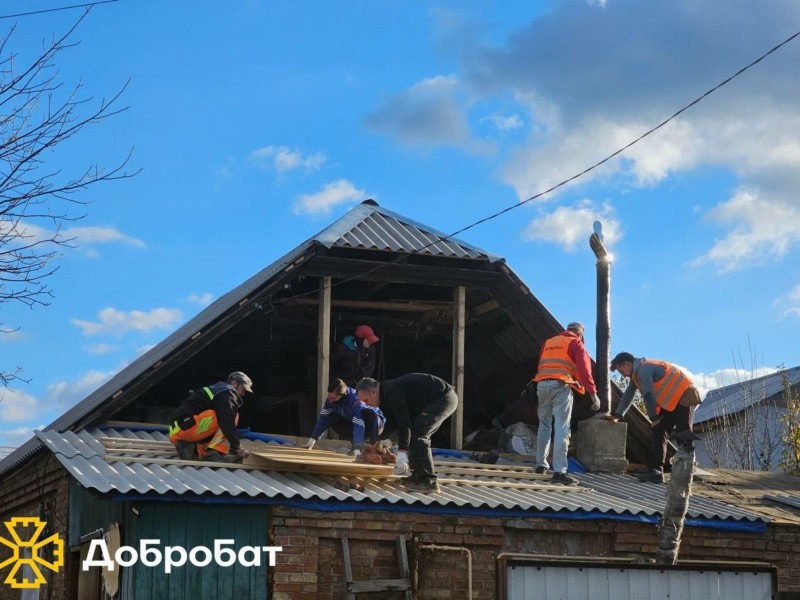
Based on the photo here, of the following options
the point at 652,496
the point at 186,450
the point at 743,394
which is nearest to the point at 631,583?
the point at 652,496

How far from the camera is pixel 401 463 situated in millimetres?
11438

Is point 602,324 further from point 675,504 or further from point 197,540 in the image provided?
point 197,540

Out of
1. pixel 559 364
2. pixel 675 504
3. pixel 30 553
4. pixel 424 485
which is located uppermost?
pixel 559 364

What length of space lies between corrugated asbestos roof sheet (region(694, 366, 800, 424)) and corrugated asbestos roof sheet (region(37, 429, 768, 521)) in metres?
15.8

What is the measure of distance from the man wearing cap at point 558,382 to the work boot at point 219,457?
3454 mm

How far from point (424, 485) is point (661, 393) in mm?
3392

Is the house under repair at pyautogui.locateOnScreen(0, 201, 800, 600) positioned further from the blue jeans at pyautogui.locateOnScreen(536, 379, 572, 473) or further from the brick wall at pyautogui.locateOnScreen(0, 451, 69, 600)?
the blue jeans at pyautogui.locateOnScreen(536, 379, 572, 473)

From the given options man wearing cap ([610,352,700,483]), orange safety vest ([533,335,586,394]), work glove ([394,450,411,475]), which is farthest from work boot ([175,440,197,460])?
man wearing cap ([610,352,700,483])

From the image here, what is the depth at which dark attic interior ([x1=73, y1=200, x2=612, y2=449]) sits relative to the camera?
13469 mm

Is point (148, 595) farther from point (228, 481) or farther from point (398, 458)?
point (398, 458)

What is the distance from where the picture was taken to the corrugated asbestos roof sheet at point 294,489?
10.1 m

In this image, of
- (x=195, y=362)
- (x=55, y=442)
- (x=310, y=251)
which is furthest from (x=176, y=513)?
(x=195, y=362)

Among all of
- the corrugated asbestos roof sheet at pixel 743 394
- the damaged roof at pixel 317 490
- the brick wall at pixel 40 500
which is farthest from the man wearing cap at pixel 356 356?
the corrugated asbestos roof sheet at pixel 743 394

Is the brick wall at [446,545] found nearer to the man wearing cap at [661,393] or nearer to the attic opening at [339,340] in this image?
the man wearing cap at [661,393]
